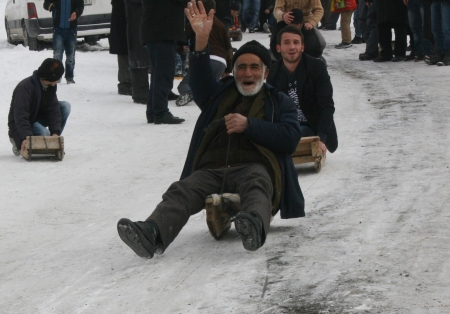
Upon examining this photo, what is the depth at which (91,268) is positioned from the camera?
5.24 meters

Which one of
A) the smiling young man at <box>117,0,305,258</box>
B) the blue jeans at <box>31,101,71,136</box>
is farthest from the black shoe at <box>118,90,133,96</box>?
the smiling young man at <box>117,0,305,258</box>

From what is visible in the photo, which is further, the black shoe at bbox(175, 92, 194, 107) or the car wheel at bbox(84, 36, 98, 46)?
the car wheel at bbox(84, 36, 98, 46)

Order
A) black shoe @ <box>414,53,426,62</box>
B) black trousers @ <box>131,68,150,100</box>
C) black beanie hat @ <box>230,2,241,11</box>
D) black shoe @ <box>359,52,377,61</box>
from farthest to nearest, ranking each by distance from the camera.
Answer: black beanie hat @ <box>230,2,241,11</box>, black shoe @ <box>359,52,377,61</box>, black shoe @ <box>414,53,426,62</box>, black trousers @ <box>131,68,150,100</box>

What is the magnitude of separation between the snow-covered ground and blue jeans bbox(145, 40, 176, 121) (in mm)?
292

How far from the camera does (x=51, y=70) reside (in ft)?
29.3

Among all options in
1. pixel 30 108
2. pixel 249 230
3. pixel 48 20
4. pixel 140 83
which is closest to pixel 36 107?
pixel 30 108

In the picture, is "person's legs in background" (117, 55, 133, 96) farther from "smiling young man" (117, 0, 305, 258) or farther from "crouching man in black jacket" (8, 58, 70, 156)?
"smiling young man" (117, 0, 305, 258)

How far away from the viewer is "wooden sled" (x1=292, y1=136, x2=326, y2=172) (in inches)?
302

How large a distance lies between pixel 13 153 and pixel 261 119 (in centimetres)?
439

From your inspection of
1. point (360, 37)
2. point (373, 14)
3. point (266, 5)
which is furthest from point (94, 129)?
point (266, 5)

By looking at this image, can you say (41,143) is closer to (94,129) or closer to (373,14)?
(94,129)

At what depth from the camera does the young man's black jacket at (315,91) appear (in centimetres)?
792

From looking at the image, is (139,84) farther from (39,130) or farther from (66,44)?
(39,130)

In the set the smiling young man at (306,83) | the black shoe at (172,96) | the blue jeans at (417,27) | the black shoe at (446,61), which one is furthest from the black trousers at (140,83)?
the blue jeans at (417,27)
